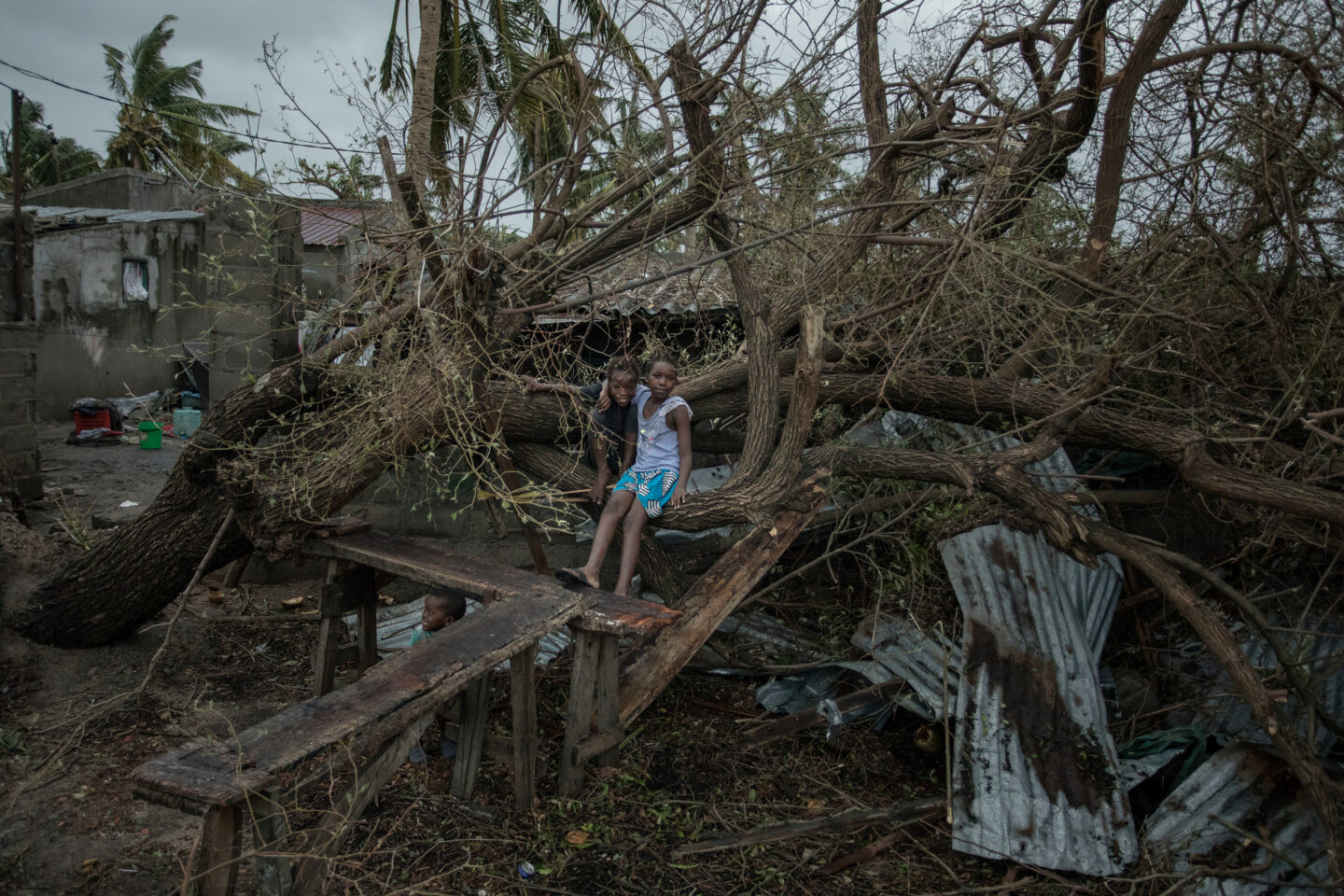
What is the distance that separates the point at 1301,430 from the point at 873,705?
335 centimetres

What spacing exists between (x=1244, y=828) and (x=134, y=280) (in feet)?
49.3

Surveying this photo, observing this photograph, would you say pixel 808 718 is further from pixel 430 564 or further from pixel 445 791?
pixel 430 564

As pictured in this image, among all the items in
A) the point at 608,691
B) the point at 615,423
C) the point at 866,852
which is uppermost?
the point at 615,423

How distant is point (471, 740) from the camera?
441 centimetres

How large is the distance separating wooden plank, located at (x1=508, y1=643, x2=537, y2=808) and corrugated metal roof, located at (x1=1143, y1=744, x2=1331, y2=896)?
3042 millimetres

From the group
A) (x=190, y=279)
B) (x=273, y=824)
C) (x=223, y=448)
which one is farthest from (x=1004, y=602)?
(x=190, y=279)

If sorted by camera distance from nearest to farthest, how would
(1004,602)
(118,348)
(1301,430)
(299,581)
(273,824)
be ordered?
(273,824)
(1004,602)
(1301,430)
(299,581)
(118,348)

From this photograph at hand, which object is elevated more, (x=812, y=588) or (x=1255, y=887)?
(x=812, y=588)

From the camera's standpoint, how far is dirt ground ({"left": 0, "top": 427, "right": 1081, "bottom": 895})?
152 inches

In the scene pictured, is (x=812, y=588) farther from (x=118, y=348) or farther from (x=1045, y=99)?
(x=118, y=348)

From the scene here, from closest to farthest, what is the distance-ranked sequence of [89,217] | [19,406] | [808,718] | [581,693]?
[581,693], [808,718], [19,406], [89,217]

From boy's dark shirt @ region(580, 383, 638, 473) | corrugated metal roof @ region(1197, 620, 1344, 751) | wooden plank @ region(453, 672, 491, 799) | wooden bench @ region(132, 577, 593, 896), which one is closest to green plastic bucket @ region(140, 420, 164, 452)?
boy's dark shirt @ region(580, 383, 638, 473)

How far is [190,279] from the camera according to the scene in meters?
13.9

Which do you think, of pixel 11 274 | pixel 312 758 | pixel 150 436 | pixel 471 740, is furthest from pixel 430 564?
pixel 150 436
